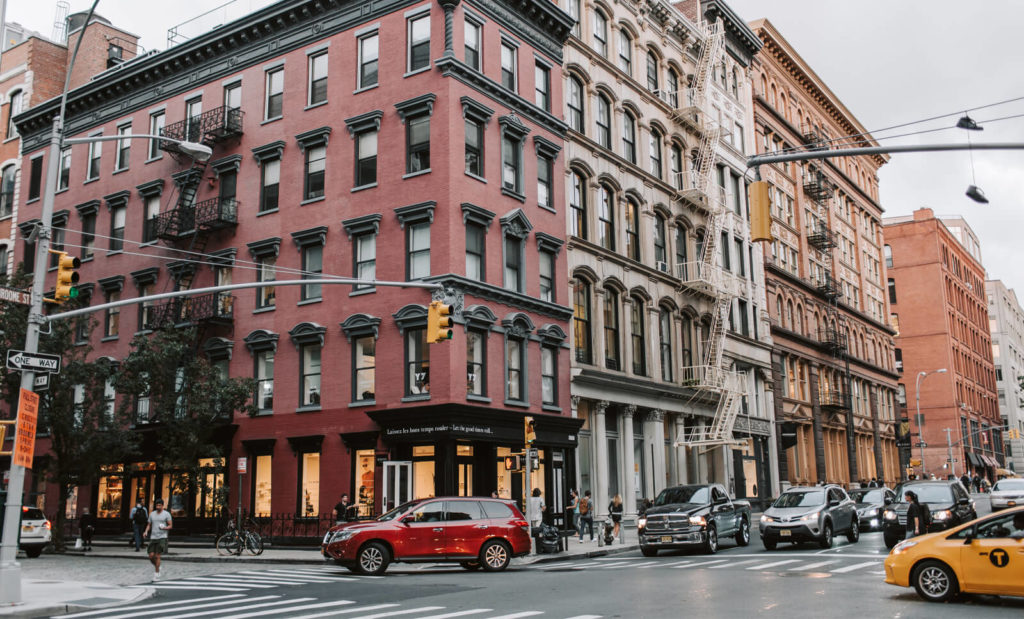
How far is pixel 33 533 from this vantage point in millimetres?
29141

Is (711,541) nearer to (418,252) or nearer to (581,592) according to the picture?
(581,592)

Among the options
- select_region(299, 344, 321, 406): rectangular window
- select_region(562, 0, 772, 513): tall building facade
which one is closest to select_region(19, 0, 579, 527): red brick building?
select_region(299, 344, 321, 406): rectangular window

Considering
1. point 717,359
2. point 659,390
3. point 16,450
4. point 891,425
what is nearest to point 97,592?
point 16,450

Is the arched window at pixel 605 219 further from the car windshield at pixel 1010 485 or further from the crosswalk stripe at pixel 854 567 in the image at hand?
the crosswalk stripe at pixel 854 567

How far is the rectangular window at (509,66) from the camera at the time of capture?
1328 inches

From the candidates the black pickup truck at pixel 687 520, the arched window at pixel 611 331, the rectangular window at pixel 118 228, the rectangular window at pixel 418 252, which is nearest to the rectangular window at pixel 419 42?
the rectangular window at pixel 418 252

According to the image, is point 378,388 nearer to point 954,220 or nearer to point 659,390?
point 659,390

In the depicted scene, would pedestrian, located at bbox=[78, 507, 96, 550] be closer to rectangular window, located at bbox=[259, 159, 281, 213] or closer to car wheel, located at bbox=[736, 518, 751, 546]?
rectangular window, located at bbox=[259, 159, 281, 213]

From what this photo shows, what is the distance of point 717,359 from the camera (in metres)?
43.8

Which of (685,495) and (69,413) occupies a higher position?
(69,413)

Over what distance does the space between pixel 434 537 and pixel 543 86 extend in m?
20.9

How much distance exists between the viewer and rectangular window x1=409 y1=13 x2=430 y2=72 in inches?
1236

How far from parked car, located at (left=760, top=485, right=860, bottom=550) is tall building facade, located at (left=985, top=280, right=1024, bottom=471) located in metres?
104

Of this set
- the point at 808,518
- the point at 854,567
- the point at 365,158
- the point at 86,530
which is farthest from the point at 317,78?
the point at 854,567
